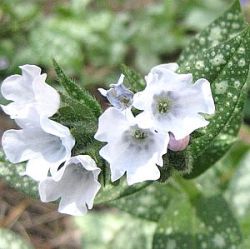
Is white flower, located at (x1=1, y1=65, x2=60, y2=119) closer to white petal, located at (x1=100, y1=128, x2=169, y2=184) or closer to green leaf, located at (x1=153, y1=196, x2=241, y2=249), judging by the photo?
white petal, located at (x1=100, y1=128, x2=169, y2=184)

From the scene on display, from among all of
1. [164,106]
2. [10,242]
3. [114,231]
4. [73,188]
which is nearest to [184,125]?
[164,106]

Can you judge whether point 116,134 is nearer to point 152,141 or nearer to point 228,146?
point 152,141

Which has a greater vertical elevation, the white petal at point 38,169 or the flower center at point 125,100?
the flower center at point 125,100

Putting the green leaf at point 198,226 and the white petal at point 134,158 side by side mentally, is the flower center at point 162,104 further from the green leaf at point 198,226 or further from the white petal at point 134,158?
the green leaf at point 198,226

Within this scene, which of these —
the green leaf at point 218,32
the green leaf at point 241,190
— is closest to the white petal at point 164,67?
the green leaf at point 218,32

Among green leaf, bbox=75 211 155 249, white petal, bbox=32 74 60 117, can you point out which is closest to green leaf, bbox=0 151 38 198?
white petal, bbox=32 74 60 117
